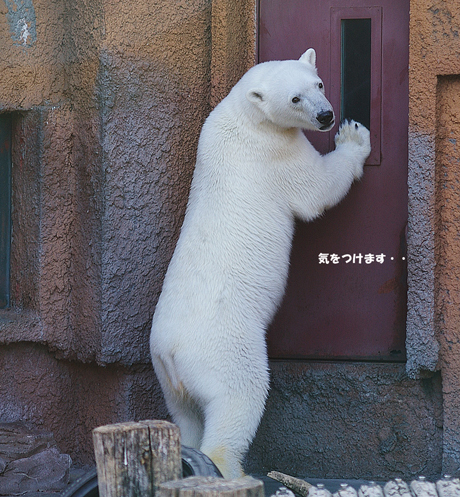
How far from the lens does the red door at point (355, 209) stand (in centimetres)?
356

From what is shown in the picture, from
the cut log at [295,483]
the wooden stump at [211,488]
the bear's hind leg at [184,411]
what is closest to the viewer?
the wooden stump at [211,488]

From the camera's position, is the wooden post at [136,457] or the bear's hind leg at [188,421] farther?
the bear's hind leg at [188,421]

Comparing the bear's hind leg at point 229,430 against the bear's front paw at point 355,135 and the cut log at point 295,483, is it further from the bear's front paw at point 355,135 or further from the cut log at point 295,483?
the bear's front paw at point 355,135

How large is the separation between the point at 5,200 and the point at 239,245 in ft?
4.40

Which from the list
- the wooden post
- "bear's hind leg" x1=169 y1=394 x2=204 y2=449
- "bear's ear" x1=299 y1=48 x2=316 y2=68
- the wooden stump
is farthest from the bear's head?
the wooden stump

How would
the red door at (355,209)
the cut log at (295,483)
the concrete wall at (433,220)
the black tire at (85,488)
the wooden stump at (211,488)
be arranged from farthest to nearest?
the red door at (355,209)
the concrete wall at (433,220)
the cut log at (295,483)
the black tire at (85,488)
the wooden stump at (211,488)

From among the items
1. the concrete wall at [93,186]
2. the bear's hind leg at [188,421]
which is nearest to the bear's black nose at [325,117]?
the concrete wall at [93,186]

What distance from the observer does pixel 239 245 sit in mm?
3045

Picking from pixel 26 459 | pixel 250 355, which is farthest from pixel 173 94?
pixel 26 459

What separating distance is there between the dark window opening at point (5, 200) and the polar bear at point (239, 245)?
1010 mm

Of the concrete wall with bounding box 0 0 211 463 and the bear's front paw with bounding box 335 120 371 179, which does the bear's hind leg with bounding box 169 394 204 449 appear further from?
the bear's front paw with bounding box 335 120 371 179

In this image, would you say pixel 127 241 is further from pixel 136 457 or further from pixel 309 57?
pixel 136 457

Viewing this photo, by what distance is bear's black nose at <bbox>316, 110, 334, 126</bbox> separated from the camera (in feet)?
9.81

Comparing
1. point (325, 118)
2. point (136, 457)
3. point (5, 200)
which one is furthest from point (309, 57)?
point (136, 457)
